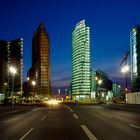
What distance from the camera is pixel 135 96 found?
69.8 metres

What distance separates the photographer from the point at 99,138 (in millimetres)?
14266

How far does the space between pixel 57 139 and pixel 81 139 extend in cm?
97

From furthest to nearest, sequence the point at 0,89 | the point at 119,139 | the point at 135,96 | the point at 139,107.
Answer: the point at 0,89
the point at 135,96
the point at 139,107
the point at 119,139

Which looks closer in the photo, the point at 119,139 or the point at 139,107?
the point at 119,139

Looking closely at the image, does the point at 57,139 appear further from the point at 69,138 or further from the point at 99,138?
the point at 99,138

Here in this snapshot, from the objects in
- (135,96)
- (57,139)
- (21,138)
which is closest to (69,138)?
(57,139)

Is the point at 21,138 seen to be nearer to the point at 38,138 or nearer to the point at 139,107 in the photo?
the point at 38,138

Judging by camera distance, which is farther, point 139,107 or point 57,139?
point 139,107

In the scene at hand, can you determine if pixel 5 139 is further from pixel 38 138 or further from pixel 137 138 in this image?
pixel 137 138

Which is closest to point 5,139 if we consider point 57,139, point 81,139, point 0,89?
point 57,139

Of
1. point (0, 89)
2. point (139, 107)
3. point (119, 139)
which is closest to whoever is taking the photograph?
point (119, 139)

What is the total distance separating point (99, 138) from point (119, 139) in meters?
0.83

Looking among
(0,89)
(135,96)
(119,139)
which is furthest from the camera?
(0,89)

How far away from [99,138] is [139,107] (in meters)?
37.9
